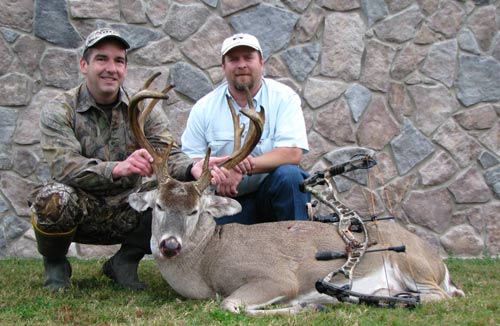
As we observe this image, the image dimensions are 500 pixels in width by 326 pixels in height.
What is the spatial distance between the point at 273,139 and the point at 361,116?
7.62 ft

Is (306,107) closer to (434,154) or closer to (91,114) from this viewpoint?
(434,154)

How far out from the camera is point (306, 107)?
848 centimetres

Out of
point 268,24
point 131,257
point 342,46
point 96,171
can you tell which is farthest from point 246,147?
point 342,46

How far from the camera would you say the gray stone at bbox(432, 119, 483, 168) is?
8500mm

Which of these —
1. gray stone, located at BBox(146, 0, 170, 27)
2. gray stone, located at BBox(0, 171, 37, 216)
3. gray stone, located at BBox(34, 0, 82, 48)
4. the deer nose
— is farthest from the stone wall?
the deer nose

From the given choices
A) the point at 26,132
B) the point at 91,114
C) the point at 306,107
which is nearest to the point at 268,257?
the point at 91,114

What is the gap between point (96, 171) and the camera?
5621 mm

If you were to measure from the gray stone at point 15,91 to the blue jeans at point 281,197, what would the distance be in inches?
124

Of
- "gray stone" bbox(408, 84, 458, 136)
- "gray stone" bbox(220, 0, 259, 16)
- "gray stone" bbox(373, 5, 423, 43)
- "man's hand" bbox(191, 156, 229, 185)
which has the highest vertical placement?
"gray stone" bbox(220, 0, 259, 16)

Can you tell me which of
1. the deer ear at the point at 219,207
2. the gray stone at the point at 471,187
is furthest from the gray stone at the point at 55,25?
the gray stone at the point at 471,187

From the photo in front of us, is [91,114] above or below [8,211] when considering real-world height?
above

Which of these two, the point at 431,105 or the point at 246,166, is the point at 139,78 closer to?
the point at 246,166

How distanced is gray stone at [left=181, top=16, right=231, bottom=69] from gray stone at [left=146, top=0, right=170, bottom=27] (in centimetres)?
40

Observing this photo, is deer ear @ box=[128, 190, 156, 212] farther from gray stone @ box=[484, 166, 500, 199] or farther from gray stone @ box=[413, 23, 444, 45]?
gray stone @ box=[484, 166, 500, 199]
